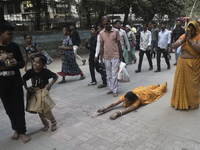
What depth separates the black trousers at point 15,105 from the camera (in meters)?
3.05

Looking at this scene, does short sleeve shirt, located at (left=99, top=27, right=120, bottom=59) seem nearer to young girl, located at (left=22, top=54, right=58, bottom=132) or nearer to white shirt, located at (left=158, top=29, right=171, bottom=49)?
young girl, located at (left=22, top=54, right=58, bottom=132)

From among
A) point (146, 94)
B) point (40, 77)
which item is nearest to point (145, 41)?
point (146, 94)

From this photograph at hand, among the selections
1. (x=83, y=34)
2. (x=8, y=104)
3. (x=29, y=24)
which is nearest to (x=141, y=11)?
(x=83, y=34)

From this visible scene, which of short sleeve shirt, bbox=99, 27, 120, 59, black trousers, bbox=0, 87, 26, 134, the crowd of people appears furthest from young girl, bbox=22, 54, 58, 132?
short sleeve shirt, bbox=99, 27, 120, 59

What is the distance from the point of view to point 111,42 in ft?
16.4

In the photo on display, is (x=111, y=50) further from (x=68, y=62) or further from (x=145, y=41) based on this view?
(x=145, y=41)

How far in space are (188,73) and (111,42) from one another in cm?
204

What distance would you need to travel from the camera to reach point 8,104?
3098 millimetres

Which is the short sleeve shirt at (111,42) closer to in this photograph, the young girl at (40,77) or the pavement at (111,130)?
the pavement at (111,130)

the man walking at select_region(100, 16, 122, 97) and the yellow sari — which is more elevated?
the man walking at select_region(100, 16, 122, 97)

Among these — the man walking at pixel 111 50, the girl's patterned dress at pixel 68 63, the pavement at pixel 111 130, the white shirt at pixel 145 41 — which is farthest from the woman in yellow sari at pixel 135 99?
the white shirt at pixel 145 41

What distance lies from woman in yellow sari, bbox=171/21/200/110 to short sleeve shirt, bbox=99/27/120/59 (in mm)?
1637

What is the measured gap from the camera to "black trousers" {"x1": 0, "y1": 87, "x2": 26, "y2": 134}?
10.0ft

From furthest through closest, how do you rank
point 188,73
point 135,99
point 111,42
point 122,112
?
point 111,42
point 135,99
point 122,112
point 188,73
